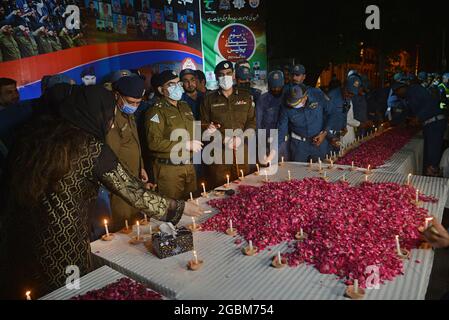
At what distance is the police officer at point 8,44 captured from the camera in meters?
6.16

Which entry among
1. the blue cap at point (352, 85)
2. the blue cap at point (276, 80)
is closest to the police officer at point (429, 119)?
the blue cap at point (352, 85)

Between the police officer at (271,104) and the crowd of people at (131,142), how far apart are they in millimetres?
18

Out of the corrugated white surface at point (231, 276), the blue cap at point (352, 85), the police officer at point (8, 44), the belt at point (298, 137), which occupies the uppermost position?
the police officer at point (8, 44)

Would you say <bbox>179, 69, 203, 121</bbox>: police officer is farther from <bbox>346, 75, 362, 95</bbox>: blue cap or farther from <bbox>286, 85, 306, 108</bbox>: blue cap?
<bbox>346, 75, 362, 95</bbox>: blue cap

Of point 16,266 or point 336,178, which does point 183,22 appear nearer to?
point 336,178

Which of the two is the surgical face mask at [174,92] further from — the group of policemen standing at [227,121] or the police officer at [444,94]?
the police officer at [444,94]

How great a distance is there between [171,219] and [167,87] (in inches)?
107

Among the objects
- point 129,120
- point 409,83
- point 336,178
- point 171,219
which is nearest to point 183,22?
point 409,83

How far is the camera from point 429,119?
23.9 ft

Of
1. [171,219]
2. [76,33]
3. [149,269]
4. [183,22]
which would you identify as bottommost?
[149,269]

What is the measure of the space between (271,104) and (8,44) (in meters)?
4.60

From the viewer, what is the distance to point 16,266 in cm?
216

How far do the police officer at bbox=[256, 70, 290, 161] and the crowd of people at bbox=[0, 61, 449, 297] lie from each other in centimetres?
2

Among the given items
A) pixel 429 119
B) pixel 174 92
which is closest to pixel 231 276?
pixel 174 92
